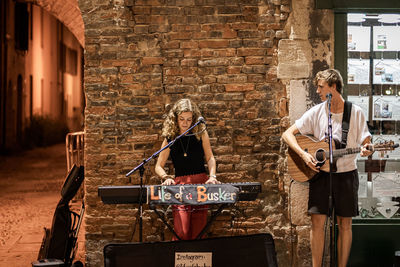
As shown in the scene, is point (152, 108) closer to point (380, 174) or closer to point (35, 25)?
point (380, 174)

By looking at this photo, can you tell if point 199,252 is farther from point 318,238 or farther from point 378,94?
point 378,94

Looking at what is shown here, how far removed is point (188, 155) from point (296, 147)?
965 mm

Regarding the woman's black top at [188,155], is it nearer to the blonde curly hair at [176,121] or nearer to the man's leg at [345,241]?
the blonde curly hair at [176,121]

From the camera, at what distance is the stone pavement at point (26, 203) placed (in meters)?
5.99

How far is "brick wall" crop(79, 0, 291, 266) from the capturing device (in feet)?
17.0

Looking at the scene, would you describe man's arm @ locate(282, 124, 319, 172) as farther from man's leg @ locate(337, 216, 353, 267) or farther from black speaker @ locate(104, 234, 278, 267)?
black speaker @ locate(104, 234, 278, 267)

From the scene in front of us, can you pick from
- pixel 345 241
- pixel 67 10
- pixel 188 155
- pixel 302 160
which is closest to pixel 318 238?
pixel 345 241

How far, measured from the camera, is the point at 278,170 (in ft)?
17.2

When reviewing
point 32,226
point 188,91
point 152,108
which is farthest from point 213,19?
point 32,226

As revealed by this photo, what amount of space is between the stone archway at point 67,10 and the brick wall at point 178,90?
5.83 feet

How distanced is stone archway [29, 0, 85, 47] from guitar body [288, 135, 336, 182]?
3.43m

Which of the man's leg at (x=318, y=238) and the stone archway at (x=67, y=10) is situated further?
the stone archway at (x=67, y=10)

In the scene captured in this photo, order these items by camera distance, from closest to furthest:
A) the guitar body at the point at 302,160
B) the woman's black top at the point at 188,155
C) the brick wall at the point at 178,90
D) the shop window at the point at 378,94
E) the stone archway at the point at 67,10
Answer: the guitar body at the point at 302,160 < the woman's black top at the point at 188,155 < the brick wall at the point at 178,90 < the shop window at the point at 378,94 < the stone archway at the point at 67,10

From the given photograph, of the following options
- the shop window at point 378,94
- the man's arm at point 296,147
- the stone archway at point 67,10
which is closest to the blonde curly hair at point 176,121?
the man's arm at point 296,147
